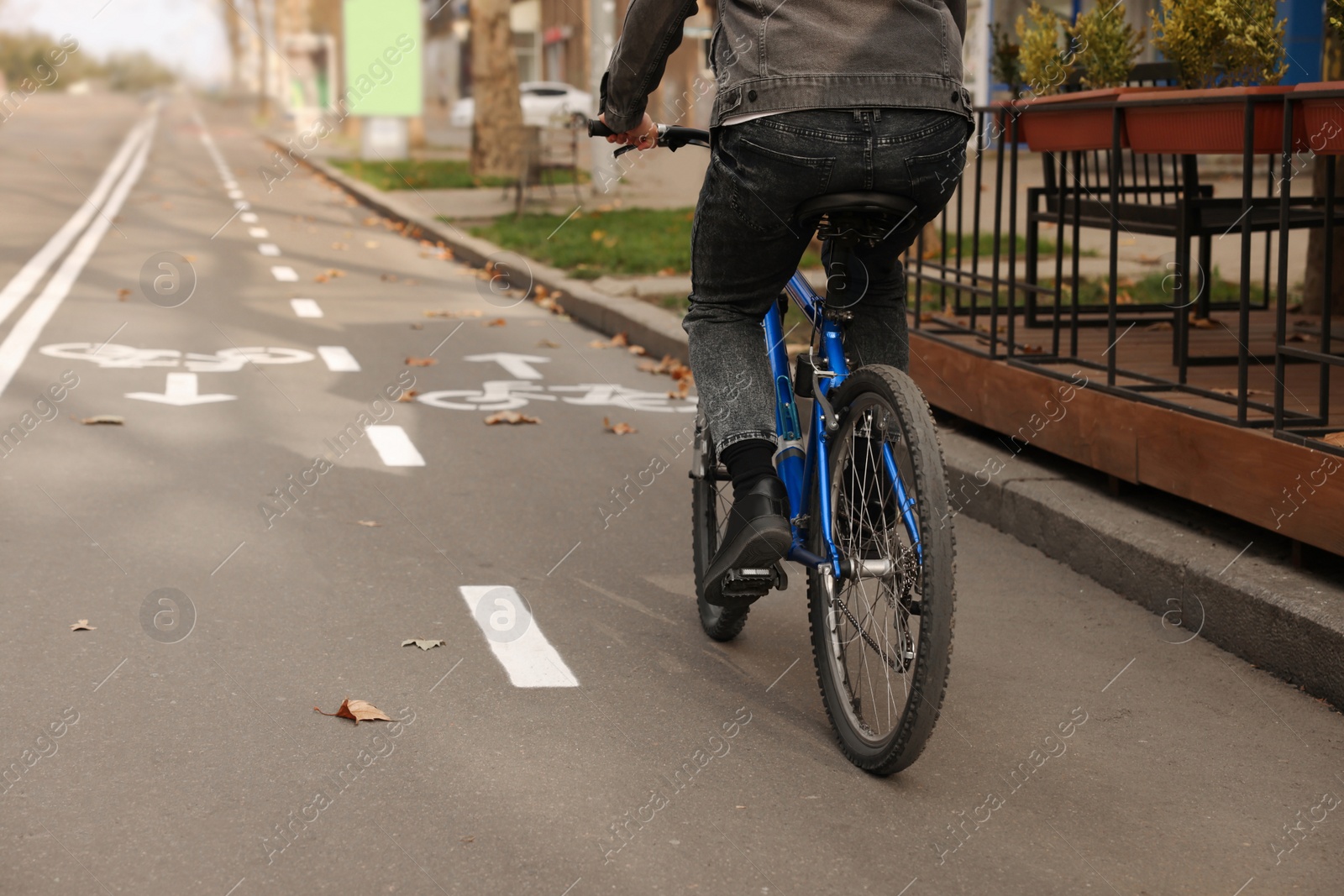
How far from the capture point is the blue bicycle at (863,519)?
3.11 m

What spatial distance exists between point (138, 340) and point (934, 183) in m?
7.25

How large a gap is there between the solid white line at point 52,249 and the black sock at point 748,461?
7.99 m

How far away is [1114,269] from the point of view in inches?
202

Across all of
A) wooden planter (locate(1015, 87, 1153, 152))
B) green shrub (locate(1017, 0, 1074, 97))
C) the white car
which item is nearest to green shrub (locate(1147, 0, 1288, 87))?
wooden planter (locate(1015, 87, 1153, 152))

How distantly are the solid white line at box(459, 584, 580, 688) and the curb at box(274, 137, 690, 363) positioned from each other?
4.31 m

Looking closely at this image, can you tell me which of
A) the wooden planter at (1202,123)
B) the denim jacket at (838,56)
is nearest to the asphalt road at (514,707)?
the wooden planter at (1202,123)

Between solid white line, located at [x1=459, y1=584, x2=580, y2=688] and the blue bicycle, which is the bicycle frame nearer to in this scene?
the blue bicycle

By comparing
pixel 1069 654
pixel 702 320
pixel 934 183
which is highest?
pixel 934 183

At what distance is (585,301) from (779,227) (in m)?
7.72

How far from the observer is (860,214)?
10.9 ft

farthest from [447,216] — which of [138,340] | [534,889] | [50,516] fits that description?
[534,889]

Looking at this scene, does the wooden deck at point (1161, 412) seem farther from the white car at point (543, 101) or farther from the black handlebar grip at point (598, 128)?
the white car at point (543, 101)

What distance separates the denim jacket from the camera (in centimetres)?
318

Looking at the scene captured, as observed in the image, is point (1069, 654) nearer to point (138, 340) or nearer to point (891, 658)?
point (891, 658)
